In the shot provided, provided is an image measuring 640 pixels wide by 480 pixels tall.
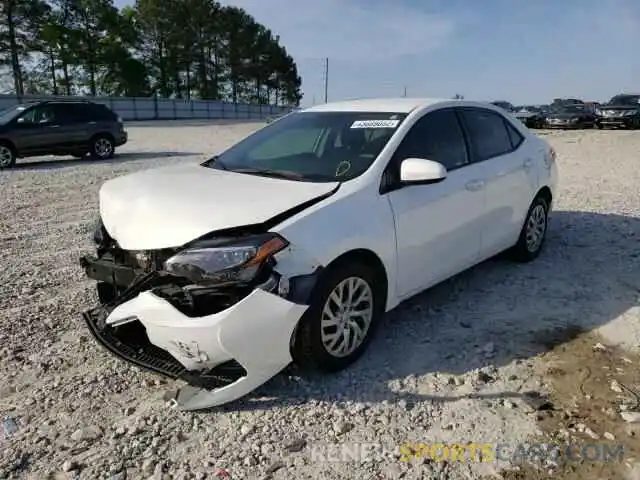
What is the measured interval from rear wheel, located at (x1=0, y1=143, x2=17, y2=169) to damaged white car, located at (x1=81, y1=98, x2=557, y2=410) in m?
10.9

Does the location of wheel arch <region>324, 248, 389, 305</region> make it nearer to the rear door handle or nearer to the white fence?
the rear door handle

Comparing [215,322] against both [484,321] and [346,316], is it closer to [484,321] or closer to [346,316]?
[346,316]

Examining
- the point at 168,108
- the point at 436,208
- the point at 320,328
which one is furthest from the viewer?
the point at 168,108

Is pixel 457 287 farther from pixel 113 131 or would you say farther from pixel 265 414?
pixel 113 131

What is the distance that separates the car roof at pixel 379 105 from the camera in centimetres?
422

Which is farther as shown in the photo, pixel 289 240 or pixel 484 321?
pixel 484 321

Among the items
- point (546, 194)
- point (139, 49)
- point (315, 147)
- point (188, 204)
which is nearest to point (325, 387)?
point (188, 204)

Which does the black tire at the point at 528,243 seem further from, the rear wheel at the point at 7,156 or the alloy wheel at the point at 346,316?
the rear wheel at the point at 7,156

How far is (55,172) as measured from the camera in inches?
482

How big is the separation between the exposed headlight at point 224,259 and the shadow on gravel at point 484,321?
754mm

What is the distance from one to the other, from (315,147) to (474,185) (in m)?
1.27

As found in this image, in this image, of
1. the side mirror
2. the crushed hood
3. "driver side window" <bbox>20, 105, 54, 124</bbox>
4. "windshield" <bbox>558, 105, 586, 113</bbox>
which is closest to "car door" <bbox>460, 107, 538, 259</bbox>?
the side mirror

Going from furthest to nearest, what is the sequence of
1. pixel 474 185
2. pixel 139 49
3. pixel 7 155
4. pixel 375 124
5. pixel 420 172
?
pixel 139 49 → pixel 7 155 → pixel 474 185 → pixel 375 124 → pixel 420 172

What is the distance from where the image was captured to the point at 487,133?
15.9ft
